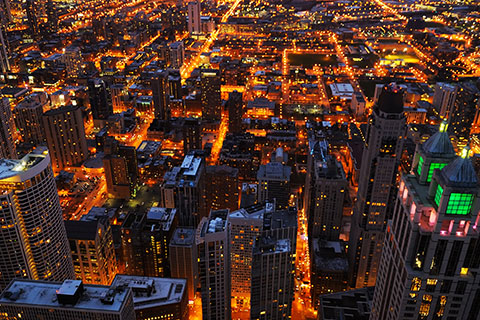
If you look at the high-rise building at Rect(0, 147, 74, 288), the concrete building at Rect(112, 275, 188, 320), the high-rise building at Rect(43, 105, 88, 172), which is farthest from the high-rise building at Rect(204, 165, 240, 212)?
the high-rise building at Rect(43, 105, 88, 172)

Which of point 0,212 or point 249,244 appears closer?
point 0,212

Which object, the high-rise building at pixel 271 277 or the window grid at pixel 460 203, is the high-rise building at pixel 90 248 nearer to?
the high-rise building at pixel 271 277

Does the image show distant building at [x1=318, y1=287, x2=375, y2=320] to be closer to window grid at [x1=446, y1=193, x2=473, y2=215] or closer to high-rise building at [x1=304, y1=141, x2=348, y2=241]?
high-rise building at [x1=304, y1=141, x2=348, y2=241]

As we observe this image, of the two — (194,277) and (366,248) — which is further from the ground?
(366,248)

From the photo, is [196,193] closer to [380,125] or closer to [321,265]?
[321,265]

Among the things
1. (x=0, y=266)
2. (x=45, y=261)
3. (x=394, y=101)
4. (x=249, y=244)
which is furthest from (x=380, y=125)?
(x=0, y=266)

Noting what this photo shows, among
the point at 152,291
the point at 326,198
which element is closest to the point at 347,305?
the point at 326,198

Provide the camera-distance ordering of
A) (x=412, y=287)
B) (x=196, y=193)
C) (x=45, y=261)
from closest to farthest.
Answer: (x=412, y=287) → (x=45, y=261) → (x=196, y=193)

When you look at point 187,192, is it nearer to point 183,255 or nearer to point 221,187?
point 221,187
